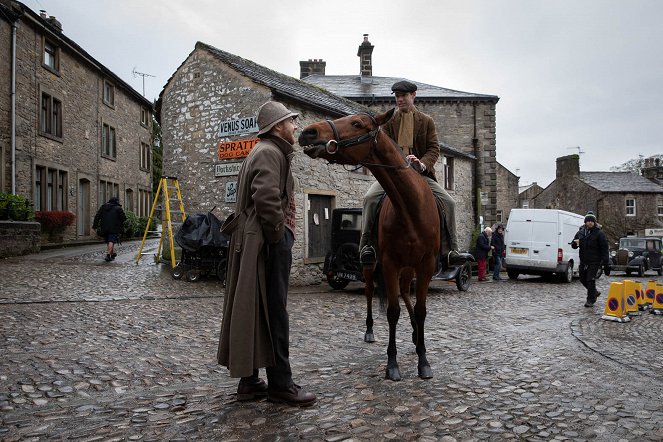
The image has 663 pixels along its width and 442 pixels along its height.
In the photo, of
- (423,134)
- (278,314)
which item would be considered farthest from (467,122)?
(278,314)

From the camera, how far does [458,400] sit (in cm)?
388

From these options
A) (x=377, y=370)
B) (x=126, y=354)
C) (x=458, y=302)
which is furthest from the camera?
(x=458, y=302)

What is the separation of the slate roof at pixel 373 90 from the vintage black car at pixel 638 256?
10579 millimetres

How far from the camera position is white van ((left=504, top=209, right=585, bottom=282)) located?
17203 millimetres

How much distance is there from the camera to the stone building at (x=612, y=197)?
132ft

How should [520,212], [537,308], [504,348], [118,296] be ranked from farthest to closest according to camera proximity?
[520,212]
[537,308]
[118,296]
[504,348]

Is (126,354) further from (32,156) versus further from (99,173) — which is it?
(99,173)

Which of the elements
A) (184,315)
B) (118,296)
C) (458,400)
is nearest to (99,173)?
(118,296)

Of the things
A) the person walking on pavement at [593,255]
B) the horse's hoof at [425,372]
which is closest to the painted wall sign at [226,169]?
the person walking on pavement at [593,255]

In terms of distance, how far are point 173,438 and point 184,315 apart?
15.9 ft

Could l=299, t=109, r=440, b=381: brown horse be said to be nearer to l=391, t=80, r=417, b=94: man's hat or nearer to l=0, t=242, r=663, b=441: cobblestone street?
l=0, t=242, r=663, b=441: cobblestone street

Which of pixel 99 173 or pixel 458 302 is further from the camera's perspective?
pixel 99 173

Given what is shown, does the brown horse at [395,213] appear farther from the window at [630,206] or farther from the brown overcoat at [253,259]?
the window at [630,206]

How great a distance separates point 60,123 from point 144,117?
10.8 m
